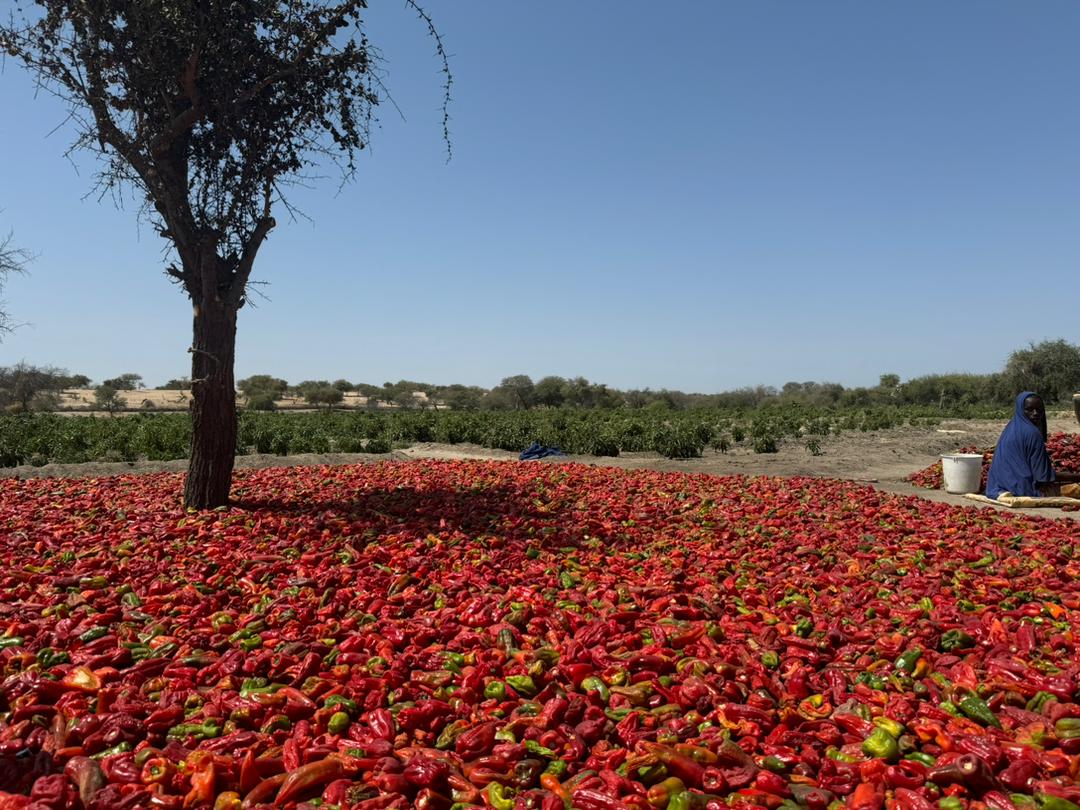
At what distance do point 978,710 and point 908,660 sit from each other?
510 millimetres

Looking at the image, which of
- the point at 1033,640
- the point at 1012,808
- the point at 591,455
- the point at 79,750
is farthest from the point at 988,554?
the point at 591,455

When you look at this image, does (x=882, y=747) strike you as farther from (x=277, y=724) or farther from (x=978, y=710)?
(x=277, y=724)

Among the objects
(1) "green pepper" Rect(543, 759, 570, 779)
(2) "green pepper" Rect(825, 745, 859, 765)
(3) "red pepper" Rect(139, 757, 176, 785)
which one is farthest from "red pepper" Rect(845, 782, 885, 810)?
(3) "red pepper" Rect(139, 757, 176, 785)

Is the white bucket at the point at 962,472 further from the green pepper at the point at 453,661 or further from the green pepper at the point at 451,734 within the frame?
the green pepper at the point at 451,734

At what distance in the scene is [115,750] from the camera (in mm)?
3332

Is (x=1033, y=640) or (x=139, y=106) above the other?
(x=139, y=106)

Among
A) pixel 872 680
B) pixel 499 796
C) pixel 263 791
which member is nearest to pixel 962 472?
pixel 872 680

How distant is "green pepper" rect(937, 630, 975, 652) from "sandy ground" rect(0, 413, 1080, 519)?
6.77m

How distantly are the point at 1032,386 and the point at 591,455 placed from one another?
5996 cm

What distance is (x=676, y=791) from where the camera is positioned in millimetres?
2908

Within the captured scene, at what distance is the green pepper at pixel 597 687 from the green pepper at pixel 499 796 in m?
0.86

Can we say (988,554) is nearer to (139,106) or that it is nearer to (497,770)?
(497,770)

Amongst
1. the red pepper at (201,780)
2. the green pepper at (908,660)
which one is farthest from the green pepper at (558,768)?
the green pepper at (908,660)

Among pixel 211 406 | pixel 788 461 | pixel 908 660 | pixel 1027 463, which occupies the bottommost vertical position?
pixel 908 660
